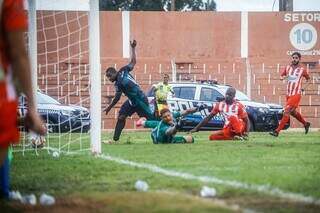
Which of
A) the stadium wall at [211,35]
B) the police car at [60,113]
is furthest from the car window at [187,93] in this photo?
the stadium wall at [211,35]

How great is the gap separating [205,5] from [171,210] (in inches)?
2265

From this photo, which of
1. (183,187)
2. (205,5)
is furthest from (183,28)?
(183,187)

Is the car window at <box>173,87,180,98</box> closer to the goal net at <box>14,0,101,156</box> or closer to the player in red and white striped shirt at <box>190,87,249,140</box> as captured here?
the goal net at <box>14,0,101,156</box>

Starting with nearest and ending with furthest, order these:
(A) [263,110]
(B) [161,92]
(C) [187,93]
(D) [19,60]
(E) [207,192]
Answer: (D) [19,60] < (E) [207,192] < (B) [161,92] < (A) [263,110] < (C) [187,93]

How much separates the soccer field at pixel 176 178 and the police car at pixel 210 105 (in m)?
11.1

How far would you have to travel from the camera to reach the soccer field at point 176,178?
602 centimetres

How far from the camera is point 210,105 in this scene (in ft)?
Result: 83.1

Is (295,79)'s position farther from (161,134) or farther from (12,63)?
(12,63)

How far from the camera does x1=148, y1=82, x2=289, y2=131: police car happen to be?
2486 centimetres

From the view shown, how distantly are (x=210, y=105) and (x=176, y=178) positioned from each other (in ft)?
56.0

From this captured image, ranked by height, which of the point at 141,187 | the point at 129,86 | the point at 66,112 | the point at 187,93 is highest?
the point at 129,86

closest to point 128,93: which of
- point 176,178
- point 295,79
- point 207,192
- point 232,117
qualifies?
point 232,117

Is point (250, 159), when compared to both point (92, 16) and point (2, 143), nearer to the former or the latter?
point (92, 16)

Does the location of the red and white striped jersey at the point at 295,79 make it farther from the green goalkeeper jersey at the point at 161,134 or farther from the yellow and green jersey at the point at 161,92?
the green goalkeeper jersey at the point at 161,134
